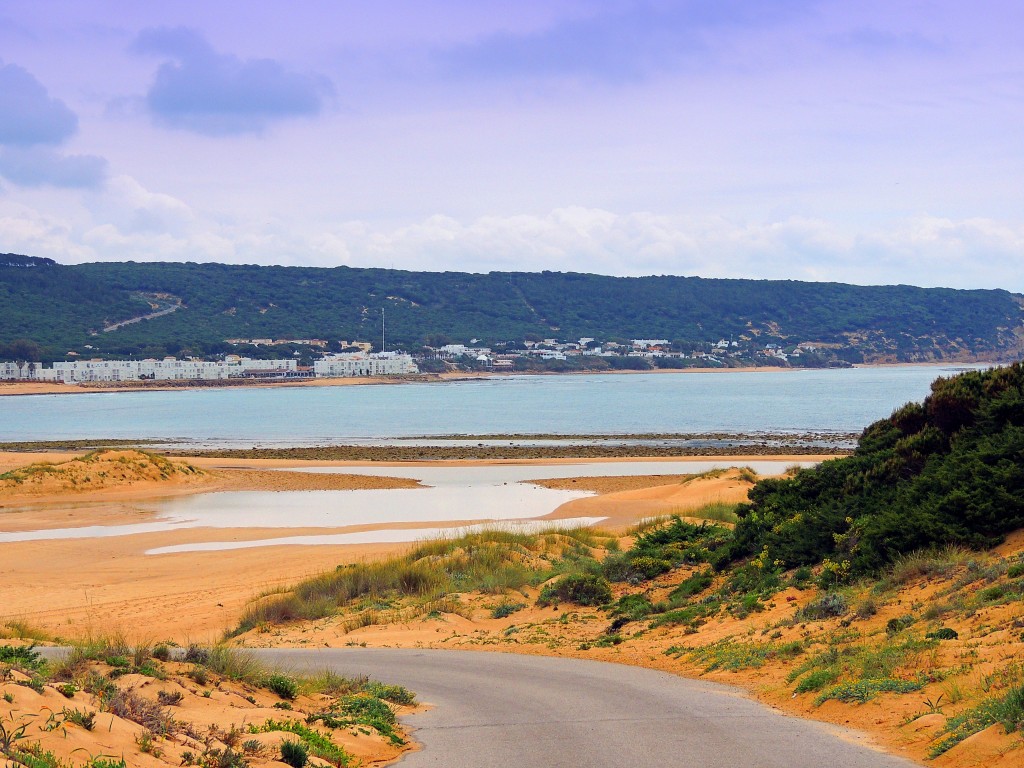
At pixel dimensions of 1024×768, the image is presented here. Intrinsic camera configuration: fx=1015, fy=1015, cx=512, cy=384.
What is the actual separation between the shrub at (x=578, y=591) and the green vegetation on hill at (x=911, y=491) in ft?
7.62

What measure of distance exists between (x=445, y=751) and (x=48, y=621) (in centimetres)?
1217

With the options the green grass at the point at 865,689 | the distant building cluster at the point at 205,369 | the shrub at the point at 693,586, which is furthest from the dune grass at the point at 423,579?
the distant building cluster at the point at 205,369

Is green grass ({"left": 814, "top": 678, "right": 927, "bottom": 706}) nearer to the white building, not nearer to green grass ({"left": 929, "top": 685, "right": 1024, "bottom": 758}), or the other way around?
green grass ({"left": 929, "top": 685, "right": 1024, "bottom": 758})

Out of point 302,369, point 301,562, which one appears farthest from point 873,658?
point 302,369

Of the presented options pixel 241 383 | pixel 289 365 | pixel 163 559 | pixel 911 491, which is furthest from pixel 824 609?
pixel 289 365

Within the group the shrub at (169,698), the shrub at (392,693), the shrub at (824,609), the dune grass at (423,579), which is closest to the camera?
the shrub at (169,698)

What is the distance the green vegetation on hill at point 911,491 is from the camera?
1313cm

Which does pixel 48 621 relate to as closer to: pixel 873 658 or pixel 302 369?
pixel 873 658

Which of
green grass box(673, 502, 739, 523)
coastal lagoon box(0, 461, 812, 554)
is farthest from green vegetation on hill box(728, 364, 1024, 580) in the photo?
coastal lagoon box(0, 461, 812, 554)

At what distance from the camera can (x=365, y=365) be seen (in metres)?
175

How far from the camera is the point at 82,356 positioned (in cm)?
16788

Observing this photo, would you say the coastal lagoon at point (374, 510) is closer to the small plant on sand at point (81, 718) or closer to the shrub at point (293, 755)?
the shrub at point (293, 755)

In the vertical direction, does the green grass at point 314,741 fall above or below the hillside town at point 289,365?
below

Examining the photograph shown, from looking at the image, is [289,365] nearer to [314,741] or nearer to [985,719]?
[314,741]
